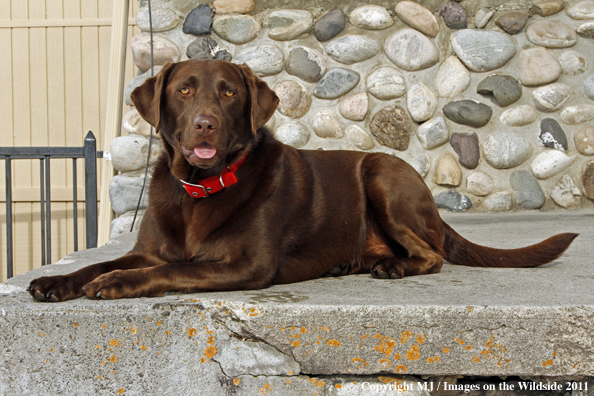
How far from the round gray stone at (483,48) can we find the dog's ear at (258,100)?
250cm

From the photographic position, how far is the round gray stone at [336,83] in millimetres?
4363

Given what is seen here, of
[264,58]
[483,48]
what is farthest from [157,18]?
[483,48]

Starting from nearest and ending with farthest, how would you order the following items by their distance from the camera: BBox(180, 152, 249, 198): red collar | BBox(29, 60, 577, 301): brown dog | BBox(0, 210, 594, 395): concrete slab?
BBox(0, 210, 594, 395): concrete slab → BBox(29, 60, 577, 301): brown dog → BBox(180, 152, 249, 198): red collar

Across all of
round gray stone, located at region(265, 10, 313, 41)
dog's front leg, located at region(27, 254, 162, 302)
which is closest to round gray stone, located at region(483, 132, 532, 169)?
round gray stone, located at region(265, 10, 313, 41)

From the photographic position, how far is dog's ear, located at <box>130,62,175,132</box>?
7.27 feet

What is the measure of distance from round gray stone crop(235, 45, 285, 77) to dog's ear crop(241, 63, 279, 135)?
2.09 metres

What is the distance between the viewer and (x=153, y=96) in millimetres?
2264

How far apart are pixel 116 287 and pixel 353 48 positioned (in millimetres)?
3130

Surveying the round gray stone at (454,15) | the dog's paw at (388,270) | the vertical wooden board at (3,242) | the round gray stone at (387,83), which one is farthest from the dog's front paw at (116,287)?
the vertical wooden board at (3,242)

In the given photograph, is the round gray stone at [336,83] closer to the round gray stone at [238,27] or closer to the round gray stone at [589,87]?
the round gray stone at [238,27]

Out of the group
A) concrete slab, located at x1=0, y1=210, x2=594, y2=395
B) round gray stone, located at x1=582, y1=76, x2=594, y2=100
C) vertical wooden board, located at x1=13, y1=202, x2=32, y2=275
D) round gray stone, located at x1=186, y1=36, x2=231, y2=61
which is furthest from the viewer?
vertical wooden board, located at x1=13, y1=202, x2=32, y2=275

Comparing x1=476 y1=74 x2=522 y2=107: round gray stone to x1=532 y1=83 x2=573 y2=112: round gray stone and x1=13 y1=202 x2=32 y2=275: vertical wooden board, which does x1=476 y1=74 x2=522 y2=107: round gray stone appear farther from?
x1=13 y1=202 x2=32 y2=275: vertical wooden board

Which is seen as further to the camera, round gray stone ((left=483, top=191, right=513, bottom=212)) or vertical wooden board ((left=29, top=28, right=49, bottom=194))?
vertical wooden board ((left=29, top=28, right=49, bottom=194))

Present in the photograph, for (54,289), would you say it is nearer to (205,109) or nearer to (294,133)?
(205,109)
